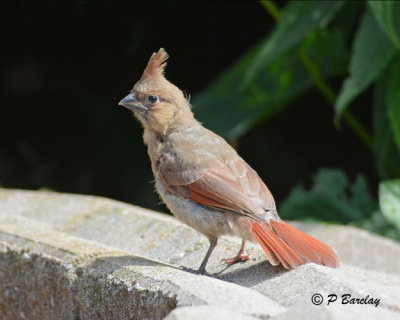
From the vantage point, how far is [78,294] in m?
2.93

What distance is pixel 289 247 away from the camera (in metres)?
2.90

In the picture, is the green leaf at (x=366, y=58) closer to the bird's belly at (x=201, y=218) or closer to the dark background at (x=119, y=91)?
the dark background at (x=119, y=91)

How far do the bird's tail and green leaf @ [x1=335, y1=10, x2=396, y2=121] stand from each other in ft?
5.99

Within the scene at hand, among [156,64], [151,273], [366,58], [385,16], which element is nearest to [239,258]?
[151,273]

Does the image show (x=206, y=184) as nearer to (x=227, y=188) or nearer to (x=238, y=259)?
(x=227, y=188)

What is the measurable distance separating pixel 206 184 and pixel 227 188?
0.34 ft

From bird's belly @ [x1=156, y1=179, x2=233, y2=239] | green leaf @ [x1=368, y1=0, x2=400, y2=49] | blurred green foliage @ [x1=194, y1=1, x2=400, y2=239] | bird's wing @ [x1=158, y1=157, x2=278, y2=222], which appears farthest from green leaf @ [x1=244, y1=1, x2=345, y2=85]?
bird's belly @ [x1=156, y1=179, x2=233, y2=239]

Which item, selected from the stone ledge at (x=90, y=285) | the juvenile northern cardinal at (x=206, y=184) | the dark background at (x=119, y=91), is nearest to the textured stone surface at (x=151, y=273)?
the stone ledge at (x=90, y=285)

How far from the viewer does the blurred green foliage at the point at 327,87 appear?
4.71 meters

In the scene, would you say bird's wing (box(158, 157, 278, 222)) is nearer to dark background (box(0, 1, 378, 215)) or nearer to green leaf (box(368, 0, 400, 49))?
green leaf (box(368, 0, 400, 49))

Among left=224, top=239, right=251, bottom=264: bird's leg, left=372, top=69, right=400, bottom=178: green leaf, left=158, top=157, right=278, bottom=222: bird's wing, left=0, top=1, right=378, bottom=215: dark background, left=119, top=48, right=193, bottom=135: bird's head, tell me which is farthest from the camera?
left=0, top=1, right=378, bottom=215: dark background

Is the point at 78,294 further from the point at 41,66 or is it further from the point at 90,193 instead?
the point at 41,66

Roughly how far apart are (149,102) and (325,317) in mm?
1655

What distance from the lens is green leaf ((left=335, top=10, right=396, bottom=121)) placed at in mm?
4699
